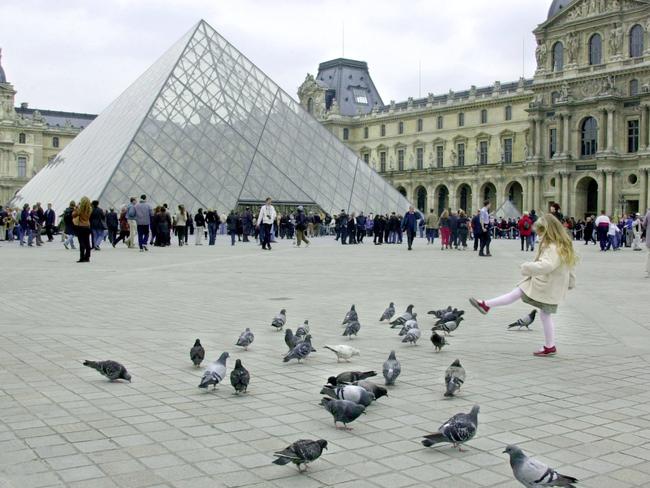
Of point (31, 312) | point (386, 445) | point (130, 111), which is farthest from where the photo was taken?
point (130, 111)

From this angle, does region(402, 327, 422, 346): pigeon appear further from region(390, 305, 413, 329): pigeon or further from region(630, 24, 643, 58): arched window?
region(630, 24, 643, 58): arched window

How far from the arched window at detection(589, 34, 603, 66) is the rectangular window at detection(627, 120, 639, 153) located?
16.2ft

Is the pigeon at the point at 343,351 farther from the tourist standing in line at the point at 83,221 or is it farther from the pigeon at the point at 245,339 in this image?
the tourist standing in line at the point at 83,221

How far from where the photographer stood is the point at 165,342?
21.0ft

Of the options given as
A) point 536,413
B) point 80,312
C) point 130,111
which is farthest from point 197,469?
point 130,111

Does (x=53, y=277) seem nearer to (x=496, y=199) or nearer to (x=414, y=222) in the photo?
(x=414, y=222)

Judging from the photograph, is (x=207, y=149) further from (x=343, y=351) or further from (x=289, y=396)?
(x=289, y=396)

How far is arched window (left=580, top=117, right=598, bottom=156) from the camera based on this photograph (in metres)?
53.2

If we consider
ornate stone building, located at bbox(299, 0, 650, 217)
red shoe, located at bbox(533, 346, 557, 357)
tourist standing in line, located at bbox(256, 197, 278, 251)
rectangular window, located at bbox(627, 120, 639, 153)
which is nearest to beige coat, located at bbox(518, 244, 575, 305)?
red shoe, located at bbox(533, 346, 557, 357)

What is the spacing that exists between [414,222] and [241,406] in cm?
1817

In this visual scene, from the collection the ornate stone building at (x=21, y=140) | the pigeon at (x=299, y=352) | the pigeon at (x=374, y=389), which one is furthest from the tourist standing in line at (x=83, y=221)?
the ornate stone building at (x=21, y=140)

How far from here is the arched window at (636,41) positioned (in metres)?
50.2

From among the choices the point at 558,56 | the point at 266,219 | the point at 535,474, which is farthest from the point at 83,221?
the point at 558,56

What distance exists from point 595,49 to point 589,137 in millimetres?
6071
